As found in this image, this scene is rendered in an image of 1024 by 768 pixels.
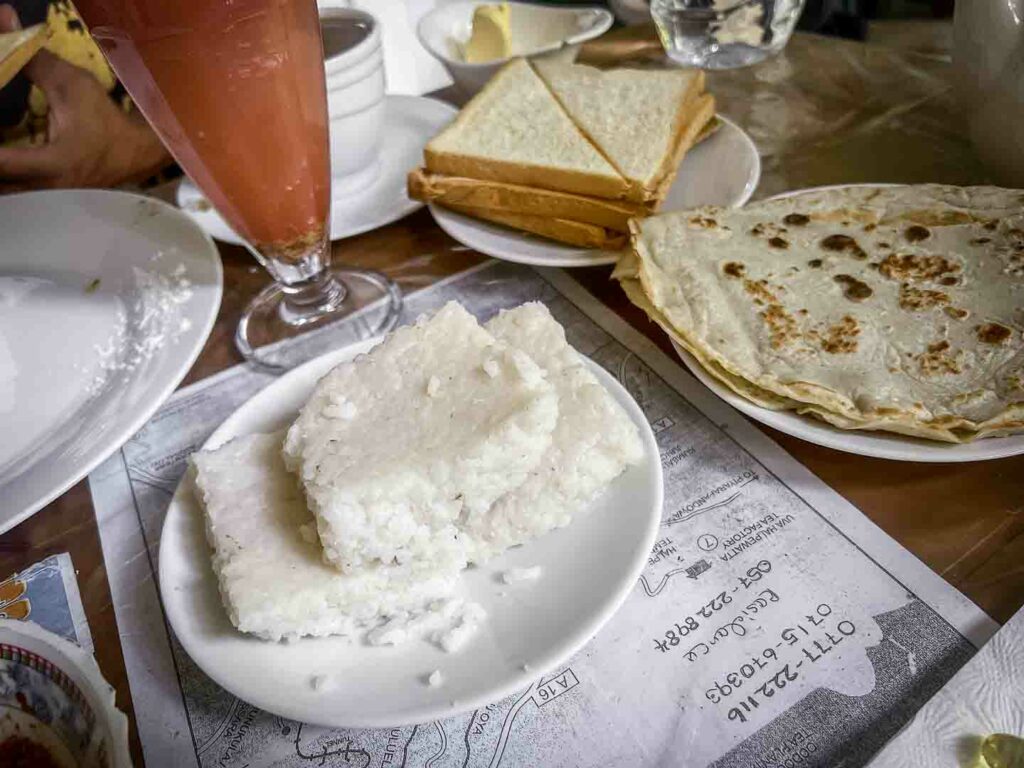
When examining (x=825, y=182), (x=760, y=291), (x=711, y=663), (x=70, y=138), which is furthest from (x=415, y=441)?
(x=70, y=138)

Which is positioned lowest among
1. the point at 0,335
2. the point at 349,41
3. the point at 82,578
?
the point at 82,578

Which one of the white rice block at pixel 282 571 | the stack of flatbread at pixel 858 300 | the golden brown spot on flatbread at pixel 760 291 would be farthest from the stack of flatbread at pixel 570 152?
the white rice block at pixel 282 571

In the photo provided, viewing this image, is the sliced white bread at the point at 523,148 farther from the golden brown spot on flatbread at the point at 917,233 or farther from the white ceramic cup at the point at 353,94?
the golden brown spot on flatbread at the point at 917,233

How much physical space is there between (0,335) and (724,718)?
2.95ft

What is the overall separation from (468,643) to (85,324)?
65 centimetres

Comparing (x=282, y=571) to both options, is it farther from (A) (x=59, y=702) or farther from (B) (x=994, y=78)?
(B) (x=994, y=78)

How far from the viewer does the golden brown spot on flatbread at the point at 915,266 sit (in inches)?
28.9

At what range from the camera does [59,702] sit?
0.58 metres

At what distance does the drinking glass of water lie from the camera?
1.28 m

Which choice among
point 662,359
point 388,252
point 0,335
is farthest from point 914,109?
point 0,335

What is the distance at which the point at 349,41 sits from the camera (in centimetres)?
108

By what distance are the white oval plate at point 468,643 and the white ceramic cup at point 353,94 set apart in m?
0.63

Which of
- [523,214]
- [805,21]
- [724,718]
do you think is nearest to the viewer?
[724,718]

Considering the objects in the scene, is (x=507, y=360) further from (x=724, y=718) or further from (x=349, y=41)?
(x=349, y=41)
